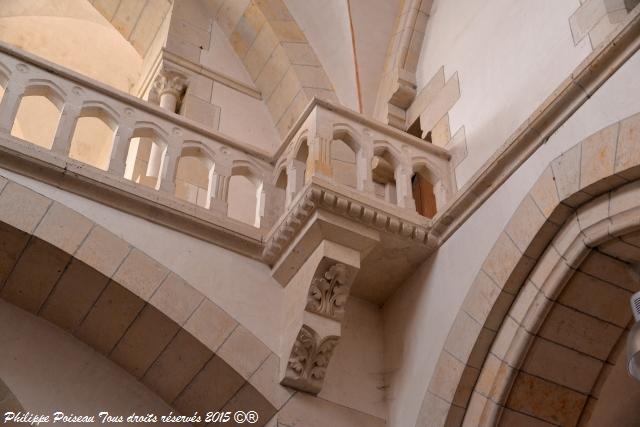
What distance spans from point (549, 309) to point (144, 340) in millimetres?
1887

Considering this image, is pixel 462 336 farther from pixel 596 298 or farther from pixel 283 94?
A: pixel 283 94

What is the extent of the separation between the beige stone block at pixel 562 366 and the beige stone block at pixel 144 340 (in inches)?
64.0

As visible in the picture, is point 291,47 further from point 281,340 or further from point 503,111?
point 281,340

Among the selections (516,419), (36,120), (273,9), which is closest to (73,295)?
(516,419)

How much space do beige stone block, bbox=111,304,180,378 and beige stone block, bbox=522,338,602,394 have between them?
1.63m

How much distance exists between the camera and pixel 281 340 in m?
4.19

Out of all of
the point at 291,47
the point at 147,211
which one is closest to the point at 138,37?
the point at 291,47

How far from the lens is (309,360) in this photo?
13.2 feet

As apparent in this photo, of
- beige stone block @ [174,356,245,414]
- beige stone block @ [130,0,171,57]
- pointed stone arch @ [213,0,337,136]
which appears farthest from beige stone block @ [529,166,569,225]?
beige stone block @ [130,0,171,57]

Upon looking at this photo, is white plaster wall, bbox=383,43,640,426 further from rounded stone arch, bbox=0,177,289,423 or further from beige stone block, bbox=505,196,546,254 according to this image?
rounded stone arch, bbox=0,177,289,423

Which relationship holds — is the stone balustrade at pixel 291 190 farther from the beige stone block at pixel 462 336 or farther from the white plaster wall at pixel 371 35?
the white plaster wall at pixel 371 35

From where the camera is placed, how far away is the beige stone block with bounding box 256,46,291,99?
6824 mm

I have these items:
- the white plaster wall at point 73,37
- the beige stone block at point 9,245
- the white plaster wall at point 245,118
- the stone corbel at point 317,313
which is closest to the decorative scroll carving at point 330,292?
the stone corbel at point 317,313

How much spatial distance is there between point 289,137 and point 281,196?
1.14 ft
